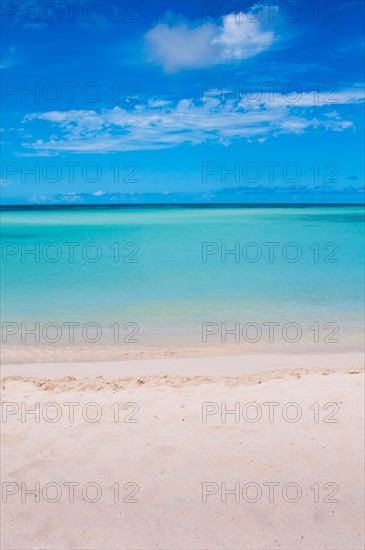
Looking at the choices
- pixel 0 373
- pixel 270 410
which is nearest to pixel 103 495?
pixel 270 410

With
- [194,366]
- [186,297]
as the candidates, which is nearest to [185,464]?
[194,366]

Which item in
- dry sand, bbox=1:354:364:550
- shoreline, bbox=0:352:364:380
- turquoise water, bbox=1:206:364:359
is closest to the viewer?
dry sand, bbox=1:354:364:550

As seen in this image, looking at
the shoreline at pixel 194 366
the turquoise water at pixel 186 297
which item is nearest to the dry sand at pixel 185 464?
the shoreline at pixel 194 366

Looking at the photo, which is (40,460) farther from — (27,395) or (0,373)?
(0,373)

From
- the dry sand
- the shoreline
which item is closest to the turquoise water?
the shoreline

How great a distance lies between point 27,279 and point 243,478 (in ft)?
45.5

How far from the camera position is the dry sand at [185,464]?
3.75 metres

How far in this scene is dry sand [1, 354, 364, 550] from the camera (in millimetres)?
3752

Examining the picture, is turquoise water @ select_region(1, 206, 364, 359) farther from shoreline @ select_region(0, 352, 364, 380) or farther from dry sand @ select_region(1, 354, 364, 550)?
dry sand @ select_region(1, 354, 364, 550)

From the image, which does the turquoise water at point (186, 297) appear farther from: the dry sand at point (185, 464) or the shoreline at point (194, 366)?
the dry sand at point (185, 464)

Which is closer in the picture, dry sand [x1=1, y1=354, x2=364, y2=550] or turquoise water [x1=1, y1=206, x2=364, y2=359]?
dry sand [x1=1, y1=354, x2=364, y2=550]

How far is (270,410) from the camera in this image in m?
5.49

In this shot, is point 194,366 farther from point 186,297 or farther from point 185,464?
point 186,297

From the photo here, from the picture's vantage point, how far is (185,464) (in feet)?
14.7
